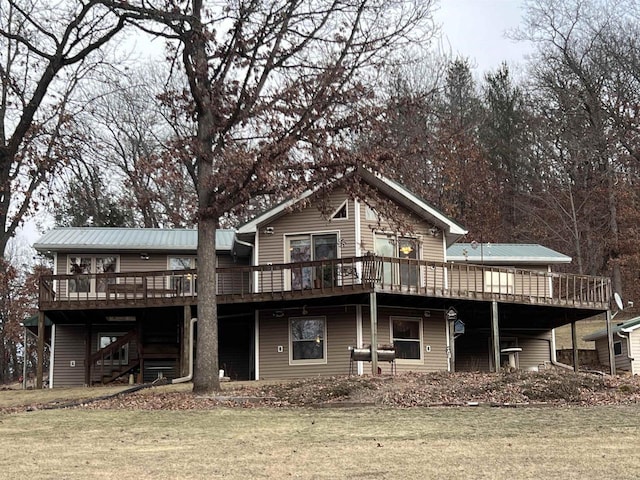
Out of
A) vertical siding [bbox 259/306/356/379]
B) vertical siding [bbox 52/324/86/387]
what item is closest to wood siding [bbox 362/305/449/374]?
vertical siding [bbox 259/306/356/379]

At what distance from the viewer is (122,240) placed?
31.5m

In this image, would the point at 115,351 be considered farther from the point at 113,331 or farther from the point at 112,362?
the point at 113,331

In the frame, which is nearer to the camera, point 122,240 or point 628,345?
point 122,240

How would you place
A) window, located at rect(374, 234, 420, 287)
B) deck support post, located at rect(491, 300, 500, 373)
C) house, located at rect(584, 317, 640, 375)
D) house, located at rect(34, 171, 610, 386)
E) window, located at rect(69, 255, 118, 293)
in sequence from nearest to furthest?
window, located at rect(374, 234, 420, 287), house, located at rect(34, 171, 610, 386), deck support post, located at rect(491, 300, 500, 373), window, located at rect(69, 255, 118, 293), house, located at rect(584, 317, 640, 375)

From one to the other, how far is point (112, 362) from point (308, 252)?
846 cm

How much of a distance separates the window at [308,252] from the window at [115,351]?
749 cm

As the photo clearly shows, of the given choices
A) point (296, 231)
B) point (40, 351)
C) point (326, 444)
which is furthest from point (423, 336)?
point (326, 444)

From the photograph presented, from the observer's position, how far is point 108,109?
46.5 meters

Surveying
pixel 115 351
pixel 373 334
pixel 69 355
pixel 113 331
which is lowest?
pixel 69 355

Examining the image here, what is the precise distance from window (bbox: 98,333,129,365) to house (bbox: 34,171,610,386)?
0.05 metres

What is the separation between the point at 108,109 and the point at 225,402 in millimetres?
30366

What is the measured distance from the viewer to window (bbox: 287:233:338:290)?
26578 millimetres

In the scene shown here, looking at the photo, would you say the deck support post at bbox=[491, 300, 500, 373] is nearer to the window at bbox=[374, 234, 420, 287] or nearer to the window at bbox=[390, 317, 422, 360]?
the window at bbox=[390, 317, 422, 360]

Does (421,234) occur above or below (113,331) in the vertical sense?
above
